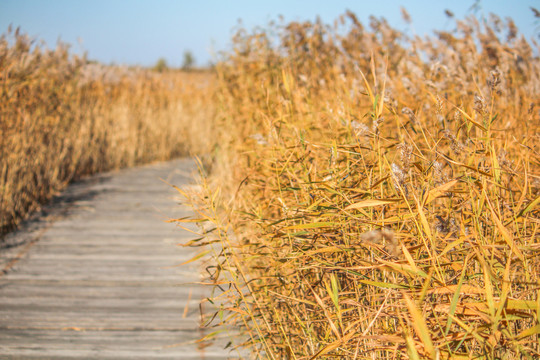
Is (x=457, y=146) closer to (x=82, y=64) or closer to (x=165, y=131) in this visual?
(x=82, y=64)

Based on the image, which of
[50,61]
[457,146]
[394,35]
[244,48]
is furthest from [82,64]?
[457,146]

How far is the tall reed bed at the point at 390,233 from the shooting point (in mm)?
934

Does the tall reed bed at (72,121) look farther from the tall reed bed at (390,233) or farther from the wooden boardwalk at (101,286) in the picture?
the tall reed bed at (390,233)

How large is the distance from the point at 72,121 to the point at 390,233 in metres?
5.58

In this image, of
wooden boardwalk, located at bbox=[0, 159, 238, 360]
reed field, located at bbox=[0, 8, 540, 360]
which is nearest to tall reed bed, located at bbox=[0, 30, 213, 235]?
reed field, located at bbox=[0, 8, 540, 360]

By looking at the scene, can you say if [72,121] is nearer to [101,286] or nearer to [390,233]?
[101,286]

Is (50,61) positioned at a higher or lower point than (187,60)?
lower

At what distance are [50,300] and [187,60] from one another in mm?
37664

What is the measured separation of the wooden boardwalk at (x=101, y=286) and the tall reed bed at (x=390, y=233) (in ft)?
1.34

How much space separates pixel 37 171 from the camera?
4172 millimetres

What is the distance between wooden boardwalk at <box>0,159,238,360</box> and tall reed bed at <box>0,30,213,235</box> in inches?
15.7

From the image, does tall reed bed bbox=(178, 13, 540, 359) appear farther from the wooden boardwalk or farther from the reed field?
the wooden boardwalk

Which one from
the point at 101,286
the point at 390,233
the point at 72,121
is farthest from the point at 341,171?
the point at 72,121

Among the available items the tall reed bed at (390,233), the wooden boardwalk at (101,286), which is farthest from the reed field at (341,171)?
the wooden boardwalk at (101,286)
